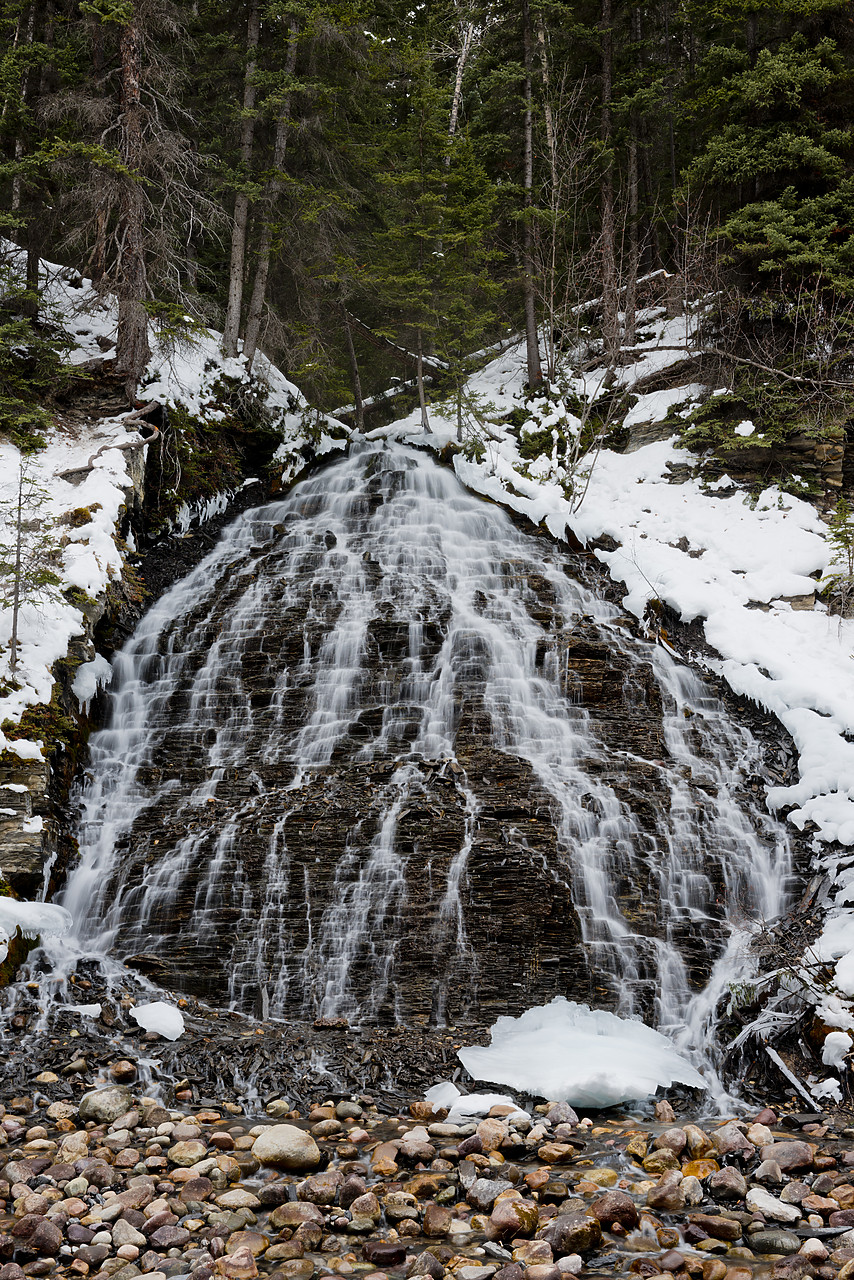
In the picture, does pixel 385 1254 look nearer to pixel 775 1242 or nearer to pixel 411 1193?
pixel 411 1193

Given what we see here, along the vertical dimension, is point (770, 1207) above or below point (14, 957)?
below

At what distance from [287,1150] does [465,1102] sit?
126 centimetres

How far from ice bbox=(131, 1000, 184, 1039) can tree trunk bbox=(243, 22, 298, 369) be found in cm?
1324

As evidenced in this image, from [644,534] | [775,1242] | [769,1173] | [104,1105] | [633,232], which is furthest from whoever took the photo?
[633,232]

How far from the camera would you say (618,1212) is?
3773mm

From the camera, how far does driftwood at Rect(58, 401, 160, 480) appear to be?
37.2 feet

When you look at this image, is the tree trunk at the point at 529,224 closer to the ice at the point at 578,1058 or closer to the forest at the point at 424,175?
the forest at the point at 424,175

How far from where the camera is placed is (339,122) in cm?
1823

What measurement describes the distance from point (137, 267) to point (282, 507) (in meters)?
4.57

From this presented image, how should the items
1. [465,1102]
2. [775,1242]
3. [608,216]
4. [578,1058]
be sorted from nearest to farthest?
[775,1242], [465,1102], [578,1058], [608,216]

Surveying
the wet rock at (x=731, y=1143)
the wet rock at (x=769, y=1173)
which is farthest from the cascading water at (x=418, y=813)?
the wet rock at (x=769, y=1173)

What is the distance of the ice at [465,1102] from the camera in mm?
5008

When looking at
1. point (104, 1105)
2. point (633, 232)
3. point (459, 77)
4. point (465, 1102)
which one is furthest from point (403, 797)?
point (459, 77)

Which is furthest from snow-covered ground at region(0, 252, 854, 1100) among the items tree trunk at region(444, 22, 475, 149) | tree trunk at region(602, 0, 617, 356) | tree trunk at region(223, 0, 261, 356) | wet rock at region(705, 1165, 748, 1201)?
tree trunk at region(444, 22, 475, 149)
